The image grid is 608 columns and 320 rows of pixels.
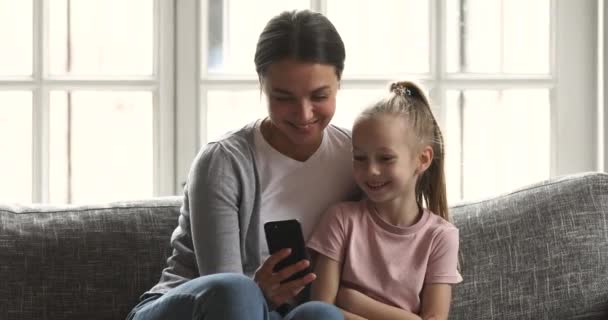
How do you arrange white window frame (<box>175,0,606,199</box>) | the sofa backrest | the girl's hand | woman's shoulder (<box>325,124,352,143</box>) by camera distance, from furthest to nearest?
white window frame (<box>175,0,606,199</box>), the sofa backrest, woman's shoulder (<box>325,124,352,143</box>), the girl's hand

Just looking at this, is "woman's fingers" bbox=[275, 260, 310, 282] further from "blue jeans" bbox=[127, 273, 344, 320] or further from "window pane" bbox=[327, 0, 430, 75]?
"window pane" bbox=[327, 0, 430, 75]

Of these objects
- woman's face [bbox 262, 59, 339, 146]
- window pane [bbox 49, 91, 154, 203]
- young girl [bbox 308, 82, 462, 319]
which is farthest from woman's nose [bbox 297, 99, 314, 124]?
window pane [bbox 49, 91, 154, 203]

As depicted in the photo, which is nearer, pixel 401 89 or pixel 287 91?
pixel 287 91

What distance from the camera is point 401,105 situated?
2.16 meters

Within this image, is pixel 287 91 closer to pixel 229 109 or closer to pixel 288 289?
pixel 288 289

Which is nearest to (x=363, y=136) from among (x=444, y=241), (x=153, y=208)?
(x=444, y=241)

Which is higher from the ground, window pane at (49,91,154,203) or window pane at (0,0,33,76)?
window pane at (0,0,33,76)

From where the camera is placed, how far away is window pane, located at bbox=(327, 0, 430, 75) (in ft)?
9.85

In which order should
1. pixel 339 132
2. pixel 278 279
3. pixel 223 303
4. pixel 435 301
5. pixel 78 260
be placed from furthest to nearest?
pixel 78 260
pixel 339 132
pixel 435 301
pixel 278 279
pixel 223 303

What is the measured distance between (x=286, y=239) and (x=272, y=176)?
0.58 ft

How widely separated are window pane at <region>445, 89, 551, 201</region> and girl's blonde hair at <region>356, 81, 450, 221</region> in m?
0.75

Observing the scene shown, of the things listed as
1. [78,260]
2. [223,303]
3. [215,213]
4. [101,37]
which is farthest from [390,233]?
[101,37]

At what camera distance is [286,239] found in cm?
205

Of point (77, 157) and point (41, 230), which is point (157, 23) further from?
point (41, 230)
